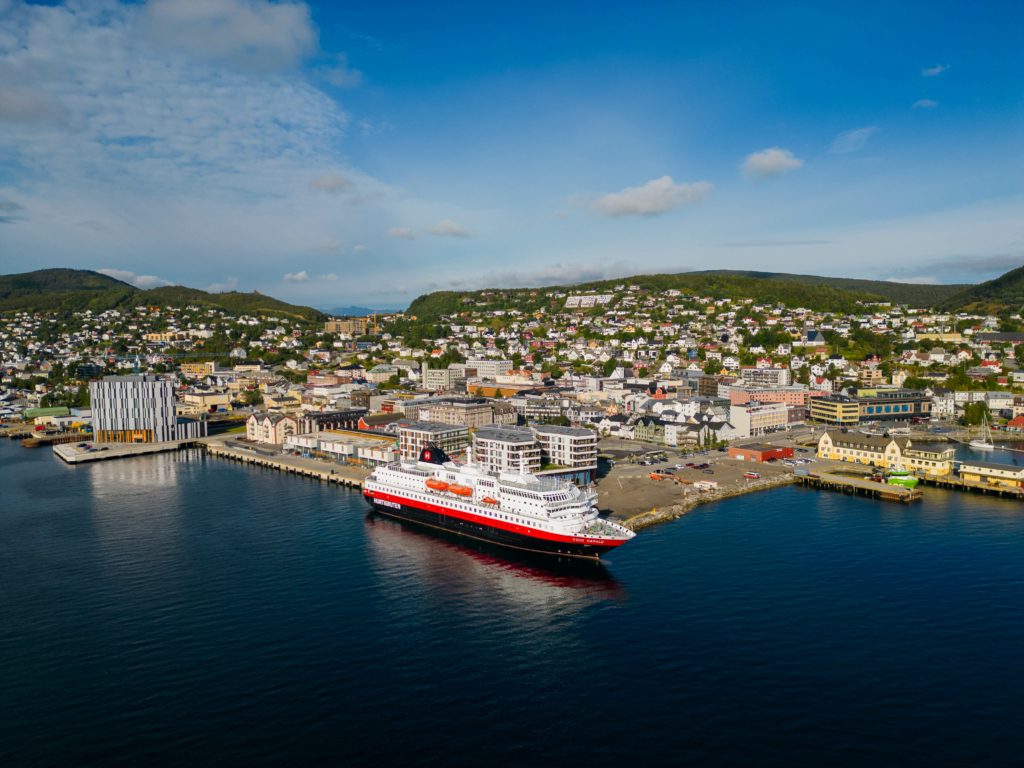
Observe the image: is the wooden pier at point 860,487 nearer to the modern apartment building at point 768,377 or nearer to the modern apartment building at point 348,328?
the modern apartment building at point 768,377

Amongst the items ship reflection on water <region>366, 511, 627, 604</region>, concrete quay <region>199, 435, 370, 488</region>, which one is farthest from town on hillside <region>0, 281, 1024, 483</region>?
ship reflection on water <region>366, 511, 627, 604</region>

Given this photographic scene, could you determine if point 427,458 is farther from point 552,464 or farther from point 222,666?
point 222,666

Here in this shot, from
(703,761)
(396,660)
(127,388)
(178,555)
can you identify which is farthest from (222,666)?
(127,388)

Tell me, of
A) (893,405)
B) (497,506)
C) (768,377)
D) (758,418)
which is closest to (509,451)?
(497,506)

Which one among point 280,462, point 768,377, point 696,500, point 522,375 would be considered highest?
point 522,375

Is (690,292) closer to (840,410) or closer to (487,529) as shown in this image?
(840,410)
